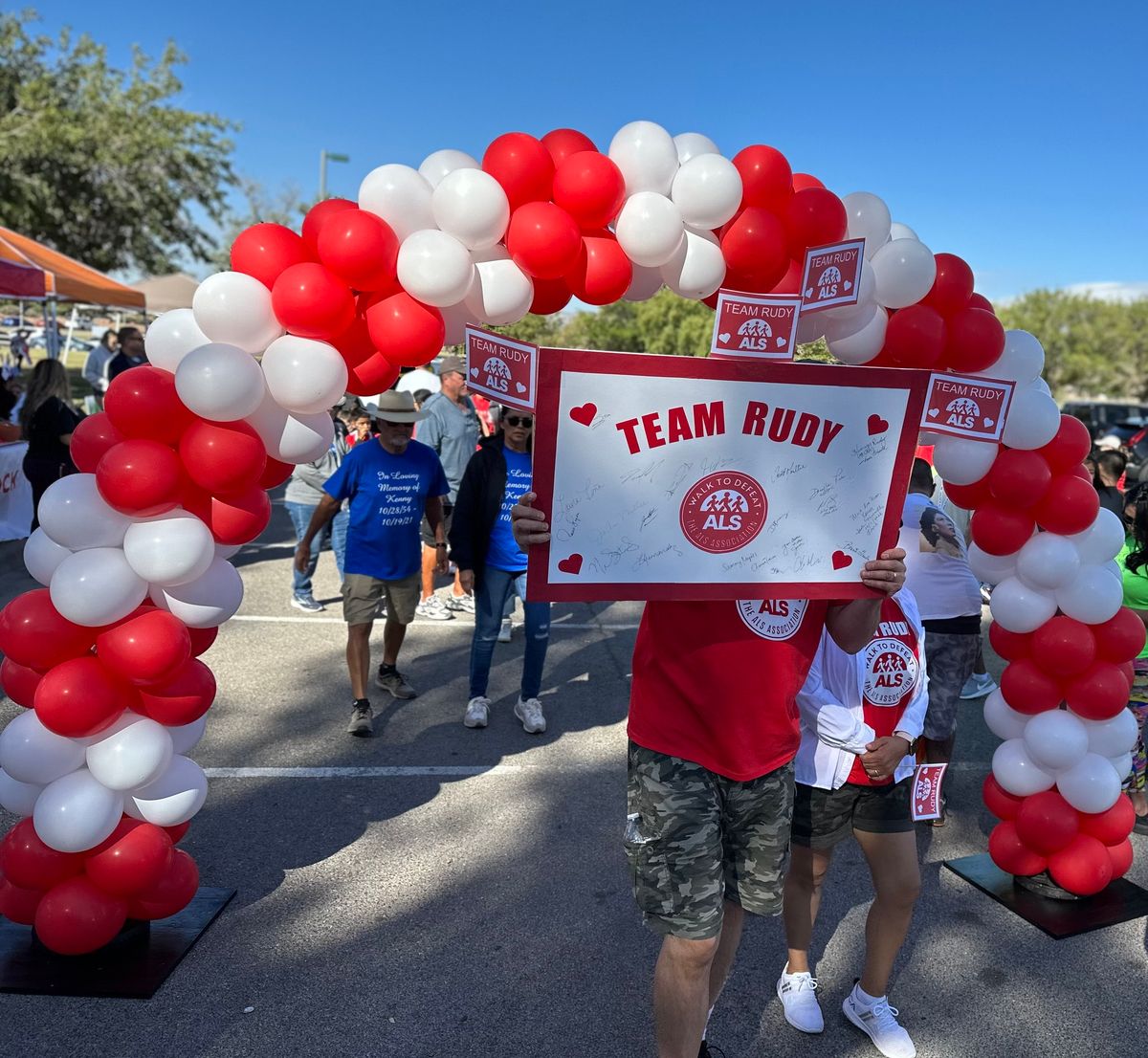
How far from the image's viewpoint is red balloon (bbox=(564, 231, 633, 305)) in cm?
287

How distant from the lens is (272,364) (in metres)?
2.78

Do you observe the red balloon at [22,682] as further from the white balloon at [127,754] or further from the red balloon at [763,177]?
the red balloon at [763,177]

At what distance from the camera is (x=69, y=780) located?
9.66 feet

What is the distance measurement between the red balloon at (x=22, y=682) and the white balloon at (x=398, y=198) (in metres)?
1.85

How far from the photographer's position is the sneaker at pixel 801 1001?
2.91 metres

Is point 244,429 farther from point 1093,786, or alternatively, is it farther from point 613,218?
point 1093,786

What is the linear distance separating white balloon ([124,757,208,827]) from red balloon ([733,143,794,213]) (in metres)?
2.69

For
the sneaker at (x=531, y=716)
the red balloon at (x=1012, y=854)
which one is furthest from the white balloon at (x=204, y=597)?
the red balloon at (x=1012, y=854)

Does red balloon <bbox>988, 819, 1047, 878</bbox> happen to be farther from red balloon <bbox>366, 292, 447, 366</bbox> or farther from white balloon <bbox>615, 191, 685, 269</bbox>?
red balloon <bbox>366, 292, 447, 366</bbox>

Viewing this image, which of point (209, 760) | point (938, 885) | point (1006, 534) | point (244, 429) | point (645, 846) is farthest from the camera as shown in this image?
point (209, 760)

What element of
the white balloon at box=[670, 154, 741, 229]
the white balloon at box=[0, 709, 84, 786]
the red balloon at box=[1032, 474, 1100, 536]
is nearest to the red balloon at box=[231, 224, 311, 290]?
the white balloon at box=[670, 154, 741, 229]

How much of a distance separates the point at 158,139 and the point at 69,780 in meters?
26.4

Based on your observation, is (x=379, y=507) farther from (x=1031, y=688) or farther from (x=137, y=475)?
(x=1031, y=688)

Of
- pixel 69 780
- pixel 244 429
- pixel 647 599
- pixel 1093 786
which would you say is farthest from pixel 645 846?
pixel 1093 786
